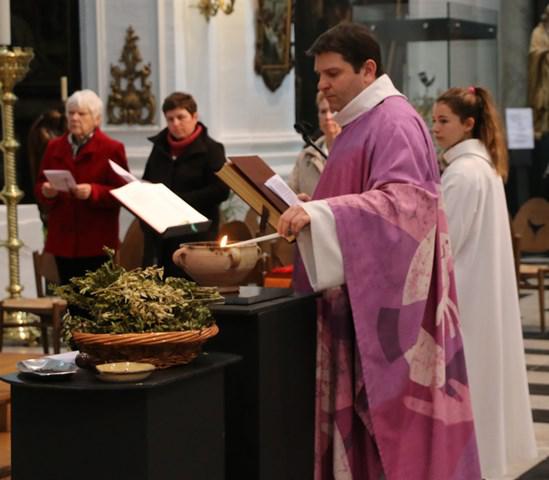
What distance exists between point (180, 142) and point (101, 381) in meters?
5.00

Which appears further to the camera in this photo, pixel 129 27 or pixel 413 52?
pixel 413 52

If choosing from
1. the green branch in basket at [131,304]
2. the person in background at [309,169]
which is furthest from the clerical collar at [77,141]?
the green branch in basket at [131,304]

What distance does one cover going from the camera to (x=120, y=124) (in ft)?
42.5

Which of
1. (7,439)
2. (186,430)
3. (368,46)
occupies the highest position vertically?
(368,46)

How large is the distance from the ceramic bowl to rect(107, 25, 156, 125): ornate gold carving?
833cm

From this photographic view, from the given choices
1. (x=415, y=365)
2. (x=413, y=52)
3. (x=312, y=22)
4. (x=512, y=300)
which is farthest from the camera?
(x=312, y=22)

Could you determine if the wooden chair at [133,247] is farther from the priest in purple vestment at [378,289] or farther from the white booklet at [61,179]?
the priest in purple vestment at [378,289]

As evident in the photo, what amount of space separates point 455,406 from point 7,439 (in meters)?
1.94

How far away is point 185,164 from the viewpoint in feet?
28.3

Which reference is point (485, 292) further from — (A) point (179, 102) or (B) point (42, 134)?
(B) point (42, 134)

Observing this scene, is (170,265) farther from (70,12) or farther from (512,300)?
(70,12)

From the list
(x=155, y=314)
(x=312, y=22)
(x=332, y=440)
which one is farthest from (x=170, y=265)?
(x=312, y=22)

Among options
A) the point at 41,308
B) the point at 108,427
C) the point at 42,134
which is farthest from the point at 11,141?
the point at 108,427

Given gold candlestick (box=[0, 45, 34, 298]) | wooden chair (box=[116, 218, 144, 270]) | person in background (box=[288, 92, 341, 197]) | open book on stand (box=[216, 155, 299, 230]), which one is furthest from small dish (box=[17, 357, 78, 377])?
gold candlestick (box=[0, 45, 34, 298])
